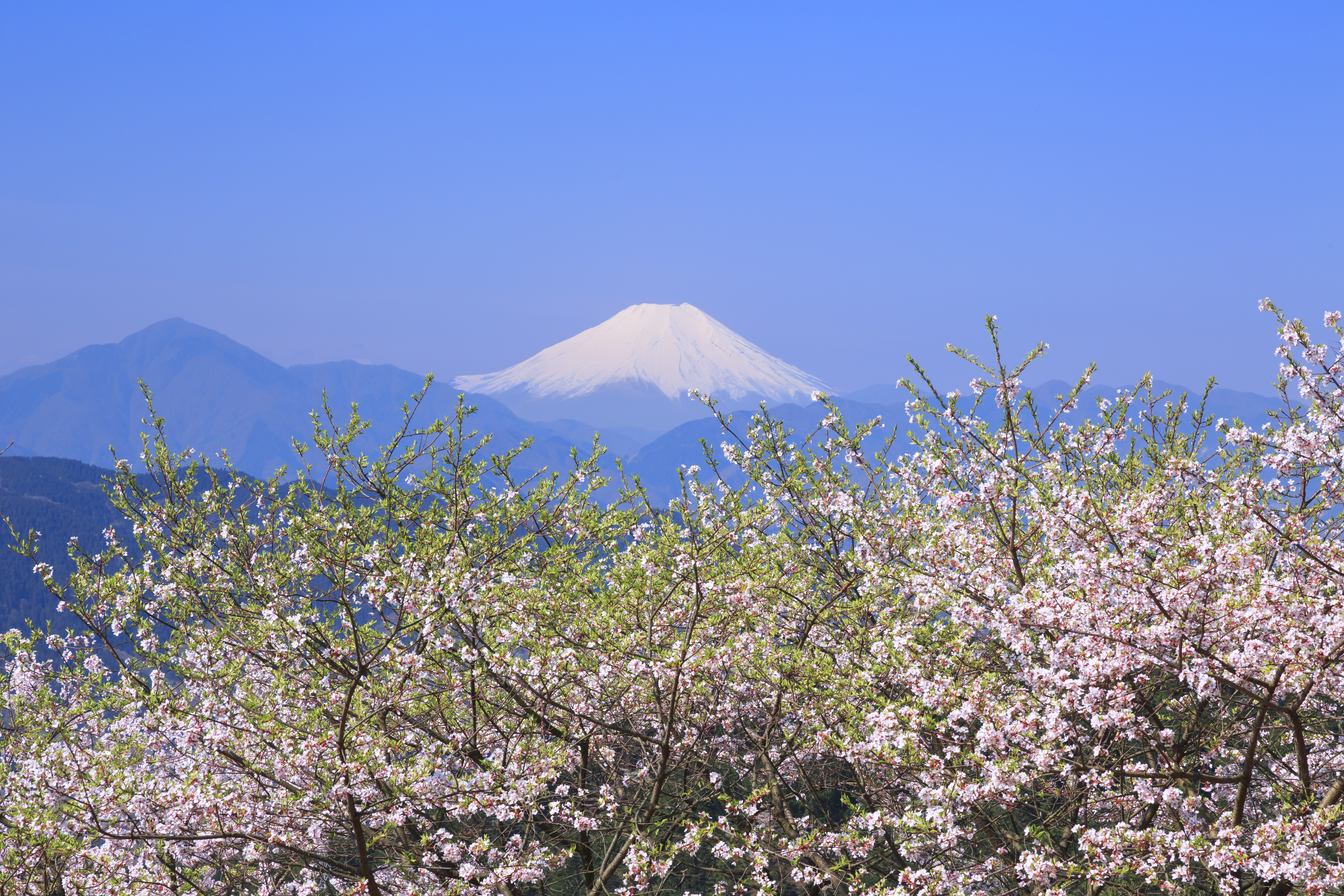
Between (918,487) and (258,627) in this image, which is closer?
(258,627)

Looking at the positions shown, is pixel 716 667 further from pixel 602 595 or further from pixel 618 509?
pixel 618 509

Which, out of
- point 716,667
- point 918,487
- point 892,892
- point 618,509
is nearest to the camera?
point 892,892

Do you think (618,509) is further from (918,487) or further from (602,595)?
(918,487)

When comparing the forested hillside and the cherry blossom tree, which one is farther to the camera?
the forested hillside

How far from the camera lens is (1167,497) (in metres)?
6.68

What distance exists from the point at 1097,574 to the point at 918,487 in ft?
14.1

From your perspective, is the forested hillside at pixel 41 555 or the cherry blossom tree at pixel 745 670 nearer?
the cherry blossom tree at pixel 745 670

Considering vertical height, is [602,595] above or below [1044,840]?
above

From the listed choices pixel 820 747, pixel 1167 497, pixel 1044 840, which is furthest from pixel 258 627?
pixel 1167 497

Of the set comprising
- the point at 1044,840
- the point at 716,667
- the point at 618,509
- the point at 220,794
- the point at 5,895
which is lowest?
the point at 5,895

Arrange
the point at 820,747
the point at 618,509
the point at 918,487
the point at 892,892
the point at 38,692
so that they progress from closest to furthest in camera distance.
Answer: the point at 892,892
the point at 820,747
the point at 38,692
the point at 918,487
the point at 618,509

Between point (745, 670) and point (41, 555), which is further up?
point (745, 670)

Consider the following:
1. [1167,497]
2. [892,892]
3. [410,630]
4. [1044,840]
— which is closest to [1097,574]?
[1167,497]

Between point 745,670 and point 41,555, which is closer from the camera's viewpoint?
point 745,670
